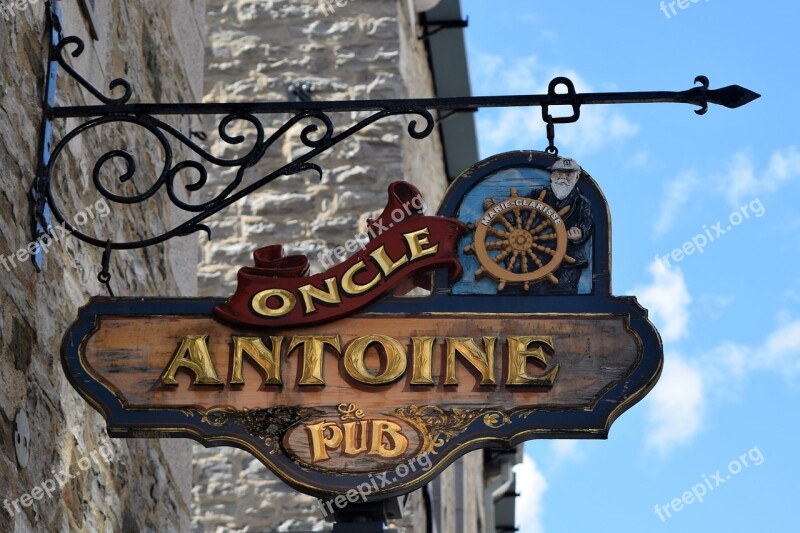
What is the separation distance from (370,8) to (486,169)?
6127 millimetres

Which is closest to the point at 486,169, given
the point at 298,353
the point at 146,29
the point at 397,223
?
the point at 397,223

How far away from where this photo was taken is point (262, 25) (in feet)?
35.3

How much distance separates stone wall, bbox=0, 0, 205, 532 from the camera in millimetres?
4613

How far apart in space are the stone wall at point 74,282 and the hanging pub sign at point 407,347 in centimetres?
29

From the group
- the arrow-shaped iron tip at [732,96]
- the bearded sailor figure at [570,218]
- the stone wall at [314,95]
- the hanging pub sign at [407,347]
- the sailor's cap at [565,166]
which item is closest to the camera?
the hanging pub sign at [407,347]

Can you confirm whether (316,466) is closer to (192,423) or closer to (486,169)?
(192,423)

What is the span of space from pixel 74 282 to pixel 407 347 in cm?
132

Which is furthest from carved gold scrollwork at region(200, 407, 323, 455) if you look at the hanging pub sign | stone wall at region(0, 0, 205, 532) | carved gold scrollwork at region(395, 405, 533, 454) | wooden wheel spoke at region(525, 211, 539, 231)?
wooden wheel spoke at region(525, 211, 539, 231)

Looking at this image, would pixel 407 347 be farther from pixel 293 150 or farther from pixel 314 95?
pixel 314 95

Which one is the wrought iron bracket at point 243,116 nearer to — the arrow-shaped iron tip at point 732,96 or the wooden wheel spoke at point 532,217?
the arrow-shaped iron tip at point 732,96

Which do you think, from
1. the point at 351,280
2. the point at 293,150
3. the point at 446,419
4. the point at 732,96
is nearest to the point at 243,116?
the point at 351,280

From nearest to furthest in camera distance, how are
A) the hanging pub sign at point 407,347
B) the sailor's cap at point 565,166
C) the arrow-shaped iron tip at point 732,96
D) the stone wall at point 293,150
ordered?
1. the hanging pub sign at point 407,347
2. the sailor's cap at point 565,166
3. the arrow-shaped iron tip at point 732,96
4. the stone wall at point 293,150

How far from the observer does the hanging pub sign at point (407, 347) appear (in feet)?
14.5

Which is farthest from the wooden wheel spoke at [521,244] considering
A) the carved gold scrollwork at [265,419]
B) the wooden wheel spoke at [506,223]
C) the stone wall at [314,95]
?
the stone wall at [314,95]
